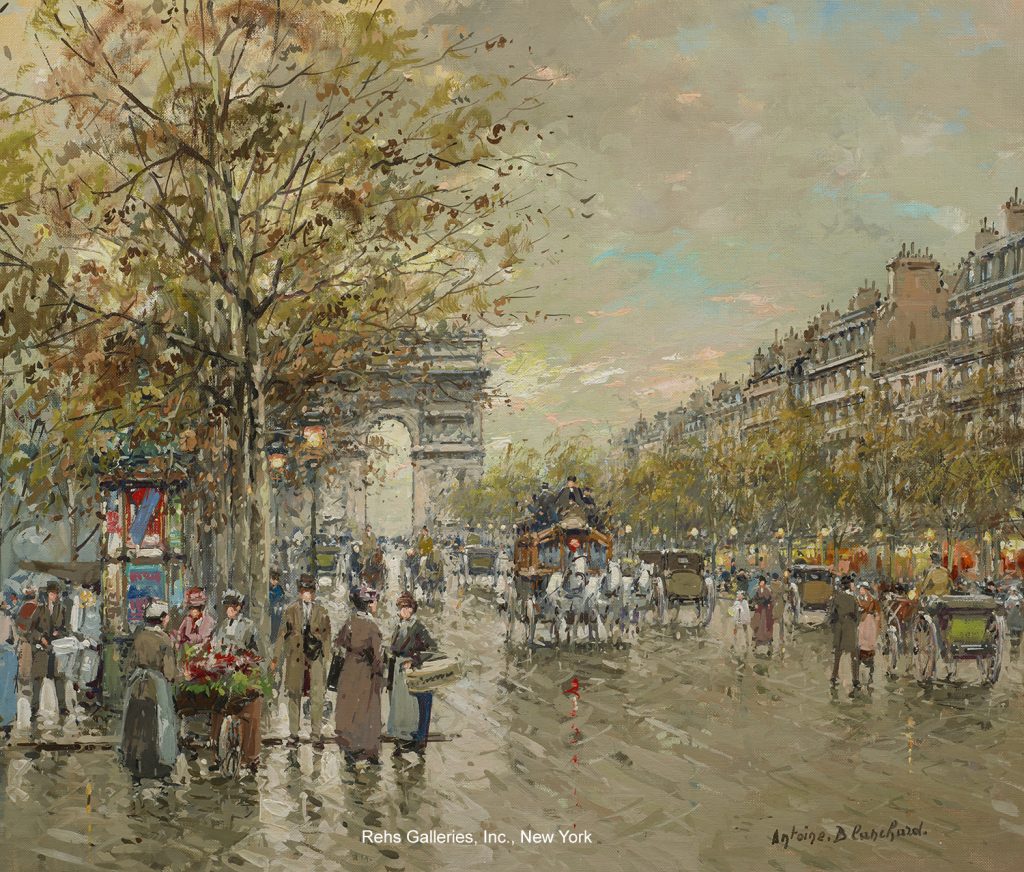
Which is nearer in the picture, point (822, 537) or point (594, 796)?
point (594, 796)

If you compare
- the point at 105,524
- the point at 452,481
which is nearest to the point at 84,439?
the point at 105,524

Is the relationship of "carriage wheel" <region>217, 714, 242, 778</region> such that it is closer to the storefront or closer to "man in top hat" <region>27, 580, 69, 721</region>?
"man in top hat" <region>27, 580, 69, 721</region>

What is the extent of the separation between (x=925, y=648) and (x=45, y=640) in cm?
1298

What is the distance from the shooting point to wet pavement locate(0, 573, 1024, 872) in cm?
1091

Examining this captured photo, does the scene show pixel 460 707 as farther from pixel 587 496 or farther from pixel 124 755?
pixel 587 496

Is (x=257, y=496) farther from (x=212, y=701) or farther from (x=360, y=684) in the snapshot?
(x=212, y=701)

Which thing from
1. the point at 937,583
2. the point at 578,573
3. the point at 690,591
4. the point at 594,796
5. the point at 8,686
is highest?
the point at 578,573

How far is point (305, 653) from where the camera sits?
16938 millimetres

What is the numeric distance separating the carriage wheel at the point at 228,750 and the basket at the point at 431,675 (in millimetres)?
1969

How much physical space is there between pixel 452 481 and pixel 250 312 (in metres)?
68.9

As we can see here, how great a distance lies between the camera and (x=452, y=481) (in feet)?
284

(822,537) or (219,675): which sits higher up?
(822,537)

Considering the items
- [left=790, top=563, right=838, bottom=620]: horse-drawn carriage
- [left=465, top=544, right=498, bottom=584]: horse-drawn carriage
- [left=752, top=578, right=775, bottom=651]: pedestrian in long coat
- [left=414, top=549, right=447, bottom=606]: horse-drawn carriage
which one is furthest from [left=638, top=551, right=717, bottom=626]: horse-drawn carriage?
[left=465, top=544, right=498, bottom=584]: horse-drawn carriage

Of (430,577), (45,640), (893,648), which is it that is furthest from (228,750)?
(430,577)
